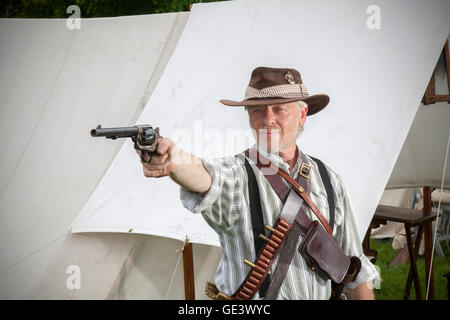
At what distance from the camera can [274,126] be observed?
76.4 inches

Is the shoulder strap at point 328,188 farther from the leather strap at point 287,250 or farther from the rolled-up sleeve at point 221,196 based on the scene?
the rolled-up sleeve at point 221,196

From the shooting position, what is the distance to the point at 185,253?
2.87 m

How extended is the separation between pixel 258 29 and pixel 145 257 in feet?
5.78

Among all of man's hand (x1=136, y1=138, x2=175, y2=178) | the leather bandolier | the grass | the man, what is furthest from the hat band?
the grass

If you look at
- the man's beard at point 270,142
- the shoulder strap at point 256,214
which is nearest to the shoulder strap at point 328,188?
the man's beard at point 270,142

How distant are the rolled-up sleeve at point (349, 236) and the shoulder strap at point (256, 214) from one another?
1.28 feet

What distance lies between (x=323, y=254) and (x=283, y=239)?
0.63 ft

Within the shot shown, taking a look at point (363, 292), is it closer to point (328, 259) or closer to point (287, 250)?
point (328, 259)

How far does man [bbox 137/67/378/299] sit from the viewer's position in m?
1.68

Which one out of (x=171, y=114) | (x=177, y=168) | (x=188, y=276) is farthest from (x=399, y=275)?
(x=177, y=168)

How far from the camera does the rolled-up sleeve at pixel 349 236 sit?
202 cm

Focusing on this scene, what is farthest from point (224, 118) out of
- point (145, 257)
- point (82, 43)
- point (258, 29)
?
point (82, 43)
